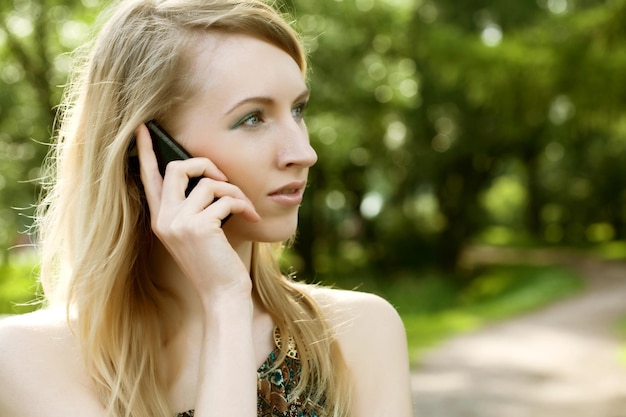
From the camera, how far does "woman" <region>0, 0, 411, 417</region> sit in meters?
1.66

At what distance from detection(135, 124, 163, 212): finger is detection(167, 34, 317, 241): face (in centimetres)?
6

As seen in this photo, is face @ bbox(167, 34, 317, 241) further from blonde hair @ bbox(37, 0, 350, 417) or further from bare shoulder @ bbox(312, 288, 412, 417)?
bare shoulder @ bbox(312, 288, 412, 417)

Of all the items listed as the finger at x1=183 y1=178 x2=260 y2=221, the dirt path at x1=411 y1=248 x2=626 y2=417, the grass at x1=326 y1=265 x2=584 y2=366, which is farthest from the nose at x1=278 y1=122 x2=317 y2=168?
the grass at x1=326 y1=265 x2=584 y2=366

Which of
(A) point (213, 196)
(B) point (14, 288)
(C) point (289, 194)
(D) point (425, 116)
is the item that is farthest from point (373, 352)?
(D) point (425, 116)

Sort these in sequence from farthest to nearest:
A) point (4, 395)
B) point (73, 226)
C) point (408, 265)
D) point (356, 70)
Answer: point (408, 265)
point (356, 70)
point (73, 226)
point (4, 395)

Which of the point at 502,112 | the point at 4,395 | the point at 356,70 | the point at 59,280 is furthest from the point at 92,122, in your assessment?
the point at 356,70

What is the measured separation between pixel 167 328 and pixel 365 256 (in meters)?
22.5

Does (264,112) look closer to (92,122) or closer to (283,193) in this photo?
(283,193)

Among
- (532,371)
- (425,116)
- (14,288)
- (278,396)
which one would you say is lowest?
(278,396)

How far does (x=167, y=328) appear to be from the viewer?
1.87 metres

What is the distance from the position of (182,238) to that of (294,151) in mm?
316

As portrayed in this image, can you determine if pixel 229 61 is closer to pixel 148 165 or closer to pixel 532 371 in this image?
pixel 148 165

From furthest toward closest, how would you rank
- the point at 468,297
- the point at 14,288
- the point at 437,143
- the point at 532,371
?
1. the point at 437,143
2. the point at 468,297
3. the point at 14,288
4. the point at 532,371

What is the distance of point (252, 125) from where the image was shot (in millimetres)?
1731
